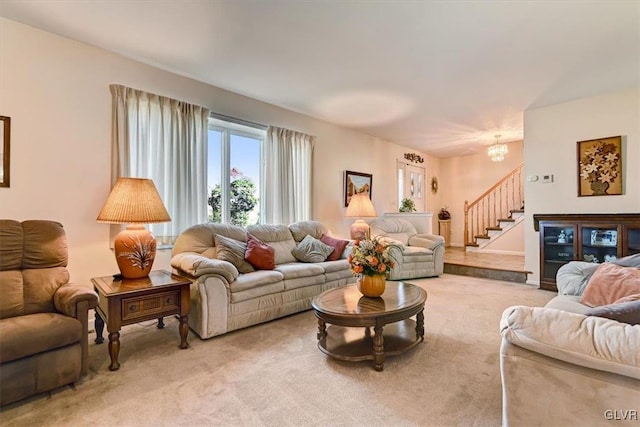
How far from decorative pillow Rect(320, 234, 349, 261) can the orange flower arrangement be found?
5.08 ft

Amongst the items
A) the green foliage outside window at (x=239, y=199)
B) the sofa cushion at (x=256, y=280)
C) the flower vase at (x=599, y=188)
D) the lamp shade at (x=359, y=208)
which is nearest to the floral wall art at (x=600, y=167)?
the flower vase at (x=599, y=188)

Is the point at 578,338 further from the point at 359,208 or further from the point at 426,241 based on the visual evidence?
the point at 426,241

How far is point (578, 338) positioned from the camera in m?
1.15

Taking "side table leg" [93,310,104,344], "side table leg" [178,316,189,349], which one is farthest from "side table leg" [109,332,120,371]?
"side table leg" [93,310,104,344]

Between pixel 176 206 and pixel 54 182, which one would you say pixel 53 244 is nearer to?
pixel 54 182

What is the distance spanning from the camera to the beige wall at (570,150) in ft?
13.1

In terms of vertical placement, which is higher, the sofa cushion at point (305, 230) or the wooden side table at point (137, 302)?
the sofa cushion at point (305, 230)

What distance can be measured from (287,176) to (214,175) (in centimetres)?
111

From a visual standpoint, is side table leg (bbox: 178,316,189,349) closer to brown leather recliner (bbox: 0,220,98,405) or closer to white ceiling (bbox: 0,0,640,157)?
brown leather recliner (bbox: 0,220,98,405)

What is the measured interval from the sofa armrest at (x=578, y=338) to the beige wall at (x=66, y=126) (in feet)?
11.0

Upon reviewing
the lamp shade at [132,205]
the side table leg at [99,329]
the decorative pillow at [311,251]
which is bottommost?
the side table leg at [99,329]

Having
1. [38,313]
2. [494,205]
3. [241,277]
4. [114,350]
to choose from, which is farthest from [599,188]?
[38,313]

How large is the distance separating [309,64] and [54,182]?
8.79ft

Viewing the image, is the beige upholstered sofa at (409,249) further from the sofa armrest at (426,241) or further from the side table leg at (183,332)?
the side table leg at (183,332)
